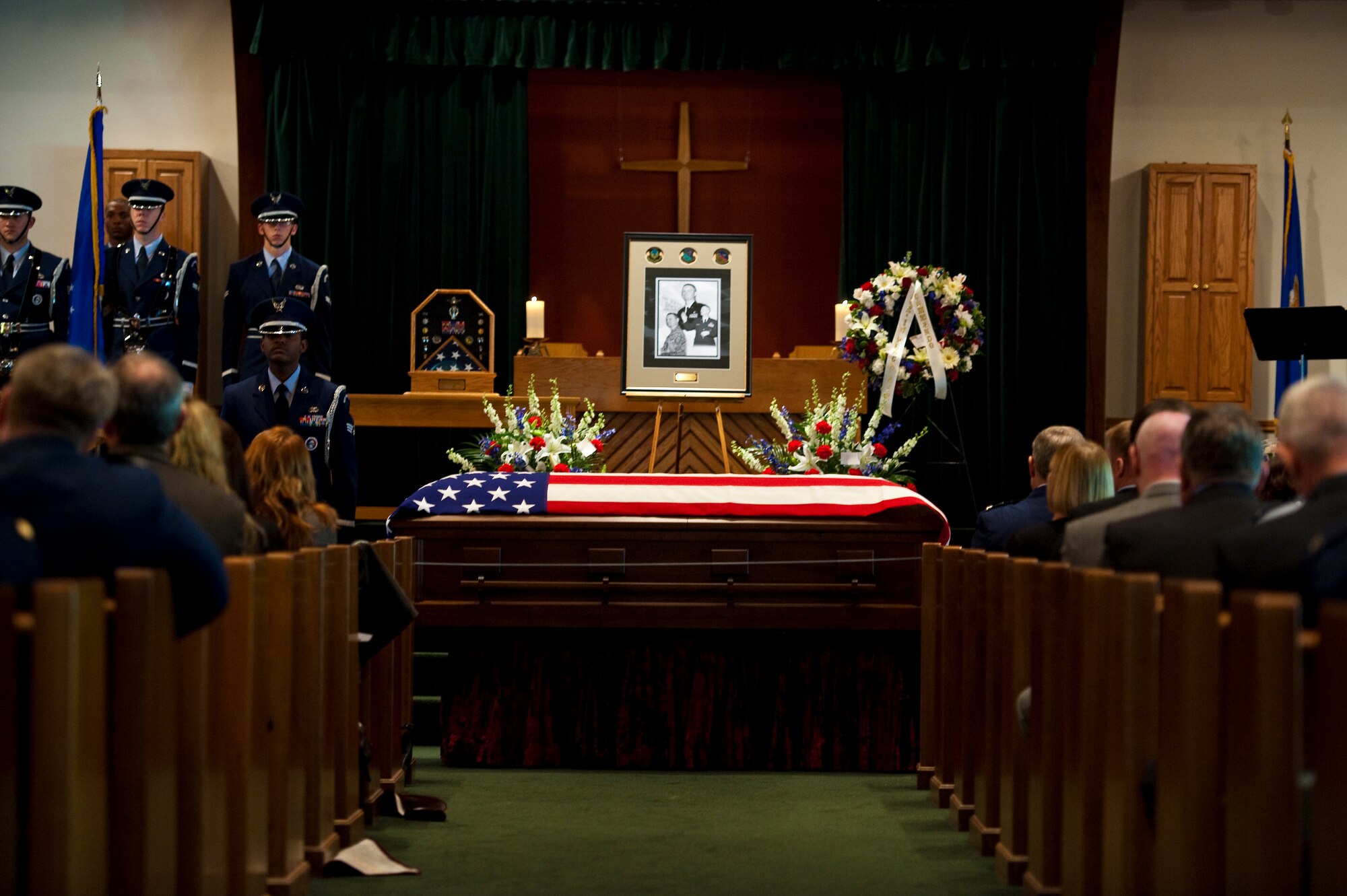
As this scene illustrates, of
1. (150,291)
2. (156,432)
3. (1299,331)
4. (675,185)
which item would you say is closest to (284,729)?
(156,432)

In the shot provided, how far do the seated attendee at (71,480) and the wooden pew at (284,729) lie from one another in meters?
0.47

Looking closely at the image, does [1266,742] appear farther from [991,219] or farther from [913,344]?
[991,219]

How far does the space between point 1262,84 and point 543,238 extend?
179 inches

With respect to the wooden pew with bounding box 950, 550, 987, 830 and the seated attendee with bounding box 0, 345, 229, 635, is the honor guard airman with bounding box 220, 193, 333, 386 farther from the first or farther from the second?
the seated attendee with bounding box 0, 345, 229, 635

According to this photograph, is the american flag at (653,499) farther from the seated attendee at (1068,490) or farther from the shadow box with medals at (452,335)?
the shadow box with medals at (452,335)

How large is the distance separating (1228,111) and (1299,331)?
295cm

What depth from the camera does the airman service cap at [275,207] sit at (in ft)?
23.9

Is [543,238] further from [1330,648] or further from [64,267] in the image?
[1330,648]

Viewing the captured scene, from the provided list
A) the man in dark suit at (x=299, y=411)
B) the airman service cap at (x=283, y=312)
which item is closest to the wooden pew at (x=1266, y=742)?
the man in dark suit at (x=299, y=411)

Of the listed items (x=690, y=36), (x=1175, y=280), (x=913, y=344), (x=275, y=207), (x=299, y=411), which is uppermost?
(x=690, y=36)

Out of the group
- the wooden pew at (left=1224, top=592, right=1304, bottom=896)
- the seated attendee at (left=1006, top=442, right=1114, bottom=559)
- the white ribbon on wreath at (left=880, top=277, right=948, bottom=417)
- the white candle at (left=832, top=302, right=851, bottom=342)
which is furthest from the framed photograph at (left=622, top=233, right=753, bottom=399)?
the wooden pew at (left=1224, top=592, right=1304, bottom=896)

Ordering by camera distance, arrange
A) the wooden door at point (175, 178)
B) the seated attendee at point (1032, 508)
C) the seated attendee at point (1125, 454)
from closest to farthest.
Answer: the seated attendee at point (1125, 454)
the seated attendee at point (1032, 508)
the wooden door at point (175, 178)

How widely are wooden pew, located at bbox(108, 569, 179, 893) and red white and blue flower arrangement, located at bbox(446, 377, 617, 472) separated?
331 cm

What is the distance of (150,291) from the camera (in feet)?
24.8
